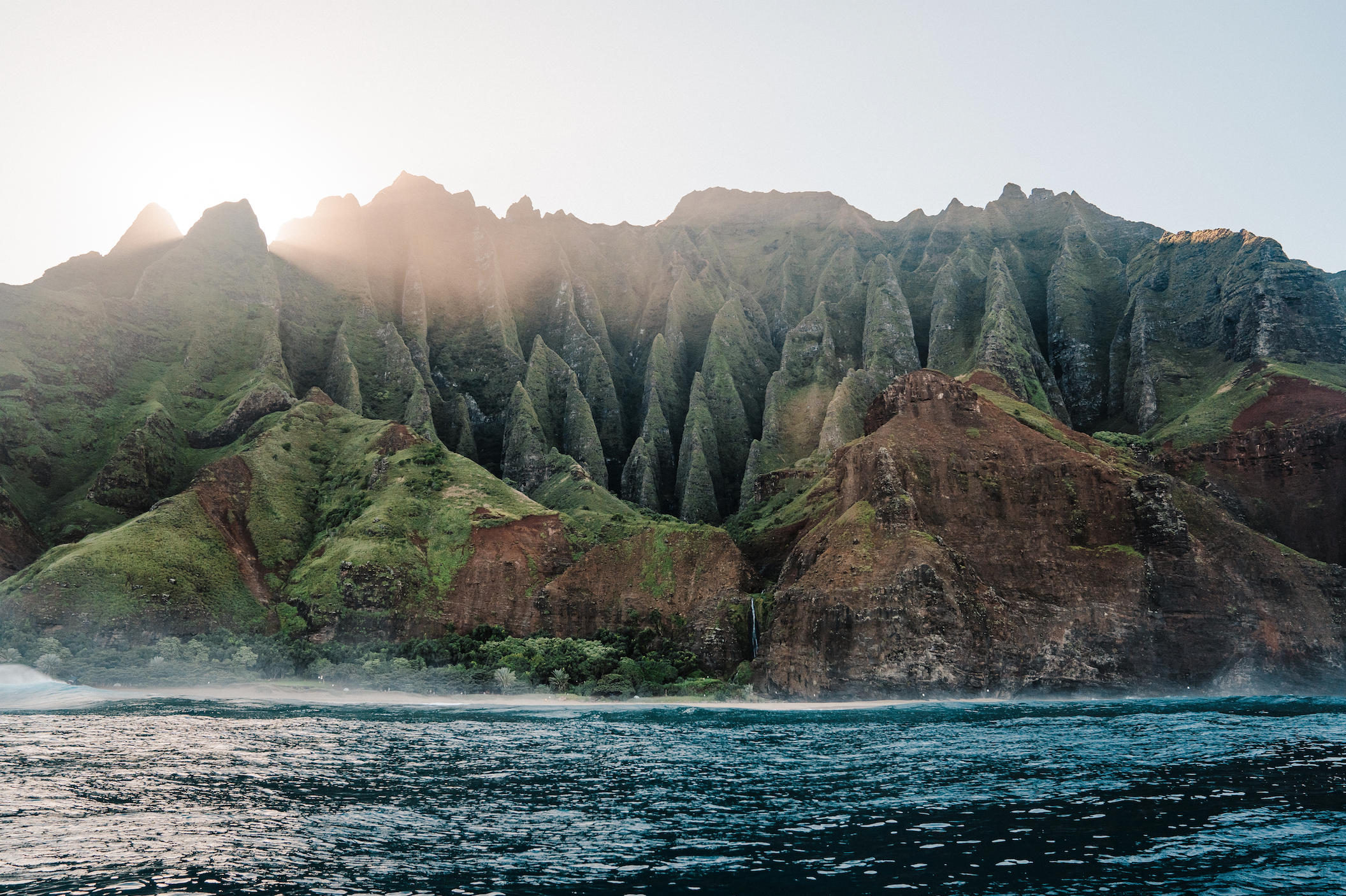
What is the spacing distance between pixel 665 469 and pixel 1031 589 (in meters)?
98.5

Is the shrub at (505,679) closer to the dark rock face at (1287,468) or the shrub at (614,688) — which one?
the shrub at (614,688)

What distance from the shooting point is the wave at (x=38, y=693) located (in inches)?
2689

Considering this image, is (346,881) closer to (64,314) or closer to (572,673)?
(572,673)

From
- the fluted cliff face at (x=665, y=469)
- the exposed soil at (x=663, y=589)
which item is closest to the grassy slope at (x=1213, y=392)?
the fluted cliff face at (x=665, y=469)

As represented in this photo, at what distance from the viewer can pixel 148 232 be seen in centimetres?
19400

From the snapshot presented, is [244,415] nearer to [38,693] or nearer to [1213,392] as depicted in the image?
[38,693]

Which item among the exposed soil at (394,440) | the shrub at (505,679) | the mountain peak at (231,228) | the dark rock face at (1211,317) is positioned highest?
the mountain peak at (231,228)

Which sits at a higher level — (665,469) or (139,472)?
(665,469)

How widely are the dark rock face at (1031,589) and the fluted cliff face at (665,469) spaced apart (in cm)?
42

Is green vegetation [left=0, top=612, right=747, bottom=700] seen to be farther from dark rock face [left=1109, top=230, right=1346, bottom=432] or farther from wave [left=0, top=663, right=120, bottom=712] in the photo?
dark rock face [left=1109, top=230, right=1346, bottom=432]

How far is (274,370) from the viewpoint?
150750 millimetres

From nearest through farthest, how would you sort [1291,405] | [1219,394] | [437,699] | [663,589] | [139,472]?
[437,699] < [663,589] < [139,472] < [1291,405] < [1219,394]

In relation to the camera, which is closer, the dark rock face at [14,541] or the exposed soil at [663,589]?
the exposed soil at [663,589]

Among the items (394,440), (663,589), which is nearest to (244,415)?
(394,440)
